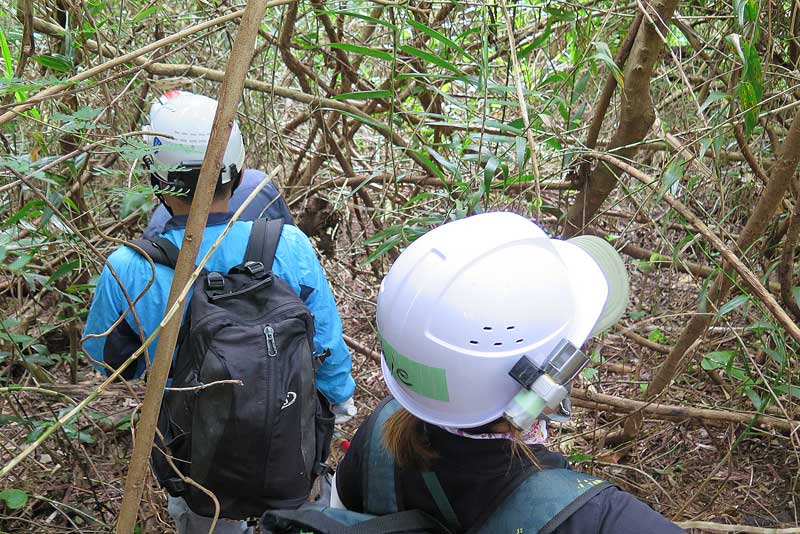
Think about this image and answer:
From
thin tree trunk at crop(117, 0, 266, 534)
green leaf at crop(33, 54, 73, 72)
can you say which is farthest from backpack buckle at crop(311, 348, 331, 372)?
thin tree trunk at crop(117, 0, 266, 534)

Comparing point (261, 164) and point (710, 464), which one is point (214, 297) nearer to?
point (261, 164)

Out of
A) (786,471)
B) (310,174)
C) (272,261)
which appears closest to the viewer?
(272,261)

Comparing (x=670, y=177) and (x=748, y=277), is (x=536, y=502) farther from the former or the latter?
(x=670, y=177)

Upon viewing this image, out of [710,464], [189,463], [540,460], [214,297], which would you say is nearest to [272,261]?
[214,297]

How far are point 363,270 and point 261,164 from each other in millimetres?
780

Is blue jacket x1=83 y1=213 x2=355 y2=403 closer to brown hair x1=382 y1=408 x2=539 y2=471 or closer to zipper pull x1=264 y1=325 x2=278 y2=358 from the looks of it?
zipper pull x1=264 y1=325 x2=278 y2=358

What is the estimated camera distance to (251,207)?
2.66 metres

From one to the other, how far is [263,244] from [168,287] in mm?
296

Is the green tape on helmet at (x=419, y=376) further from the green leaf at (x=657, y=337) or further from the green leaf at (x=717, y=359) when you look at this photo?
the green leaf at (x=657, y=337)

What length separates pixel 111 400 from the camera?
3.36 meters

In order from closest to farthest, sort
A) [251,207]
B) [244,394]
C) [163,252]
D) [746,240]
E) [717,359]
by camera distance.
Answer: [244,394] < [163,252] < [746,240] < [717,359] < [251,207]

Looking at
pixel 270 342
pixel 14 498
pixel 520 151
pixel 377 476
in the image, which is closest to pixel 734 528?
pixel 377 476

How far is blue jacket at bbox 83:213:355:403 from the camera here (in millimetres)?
2002

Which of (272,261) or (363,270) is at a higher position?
(272,261)
